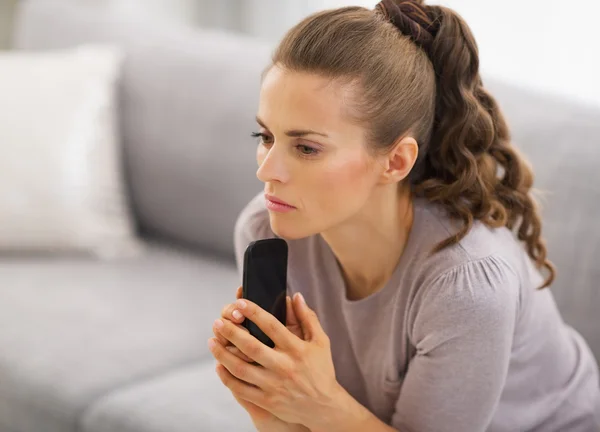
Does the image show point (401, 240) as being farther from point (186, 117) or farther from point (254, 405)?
point (186, 117)

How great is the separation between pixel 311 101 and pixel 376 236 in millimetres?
262

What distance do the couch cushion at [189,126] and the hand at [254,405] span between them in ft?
2.49

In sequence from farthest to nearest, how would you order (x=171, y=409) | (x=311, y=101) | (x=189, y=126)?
(x=189, y=126), (x=171, y=409), (x=311, y=101)

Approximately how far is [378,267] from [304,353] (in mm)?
209

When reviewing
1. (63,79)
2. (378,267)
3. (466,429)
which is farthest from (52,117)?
(466,429)

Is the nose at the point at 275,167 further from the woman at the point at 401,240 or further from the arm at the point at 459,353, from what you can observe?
the arm at the point at 459,353

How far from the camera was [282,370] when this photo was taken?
1.25 meters

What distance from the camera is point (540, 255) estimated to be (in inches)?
58.5

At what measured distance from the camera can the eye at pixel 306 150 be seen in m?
1.21

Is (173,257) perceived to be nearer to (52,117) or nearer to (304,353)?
(52,117)

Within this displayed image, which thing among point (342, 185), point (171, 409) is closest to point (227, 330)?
point (342, 185)

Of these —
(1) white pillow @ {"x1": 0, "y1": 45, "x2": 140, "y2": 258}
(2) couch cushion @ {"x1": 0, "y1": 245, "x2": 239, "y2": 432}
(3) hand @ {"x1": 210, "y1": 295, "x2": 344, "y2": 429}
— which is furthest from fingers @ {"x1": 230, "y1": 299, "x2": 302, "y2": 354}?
(1) white pillow @ {"x1": 0, "y1": 45, "x2": 140, "y2": 258}

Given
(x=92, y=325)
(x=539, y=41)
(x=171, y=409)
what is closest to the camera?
(x=171, y=409)

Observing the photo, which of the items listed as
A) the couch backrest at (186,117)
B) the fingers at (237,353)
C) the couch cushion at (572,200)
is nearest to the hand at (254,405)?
the fingers at (237,353)
